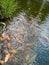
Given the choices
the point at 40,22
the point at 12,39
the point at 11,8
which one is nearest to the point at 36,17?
the point at 40,22

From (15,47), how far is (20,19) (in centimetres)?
245

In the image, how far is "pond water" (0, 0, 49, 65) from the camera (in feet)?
20.5

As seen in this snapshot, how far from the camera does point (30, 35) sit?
7.61 metres

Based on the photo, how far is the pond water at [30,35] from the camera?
625 cm

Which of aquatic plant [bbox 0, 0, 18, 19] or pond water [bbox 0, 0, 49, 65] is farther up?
aquatic plant [bbox 0, 0, 18, 19]

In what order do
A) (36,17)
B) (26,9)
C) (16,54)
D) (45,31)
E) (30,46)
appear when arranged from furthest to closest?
(26,9)
(36,17)
(45,31)
(30,46)
(16,54)

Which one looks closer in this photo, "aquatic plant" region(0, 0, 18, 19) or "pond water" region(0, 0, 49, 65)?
"pond water" region(0, 0, 49, 65)

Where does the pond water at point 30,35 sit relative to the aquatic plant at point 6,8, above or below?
below

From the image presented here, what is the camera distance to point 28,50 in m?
6.68

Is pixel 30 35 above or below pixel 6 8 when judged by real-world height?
below

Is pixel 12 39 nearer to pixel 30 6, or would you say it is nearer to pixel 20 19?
pixel 20 19

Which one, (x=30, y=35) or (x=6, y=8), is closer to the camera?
(x=30, y=35)

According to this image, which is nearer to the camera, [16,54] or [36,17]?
[16,54]

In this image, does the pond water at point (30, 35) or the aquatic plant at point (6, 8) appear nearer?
the pond water at point (30, 35)
